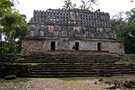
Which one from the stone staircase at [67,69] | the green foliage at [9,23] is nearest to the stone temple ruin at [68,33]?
the green foliage at [9,23]

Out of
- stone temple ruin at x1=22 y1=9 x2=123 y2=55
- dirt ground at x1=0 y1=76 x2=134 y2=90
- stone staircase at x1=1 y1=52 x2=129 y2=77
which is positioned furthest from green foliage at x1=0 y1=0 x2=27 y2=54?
dirt ground at x1=0 y1=76 x2=134 y2=90

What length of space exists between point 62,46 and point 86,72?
1062cm

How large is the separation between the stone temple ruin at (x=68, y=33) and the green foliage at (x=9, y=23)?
2159 millimetres

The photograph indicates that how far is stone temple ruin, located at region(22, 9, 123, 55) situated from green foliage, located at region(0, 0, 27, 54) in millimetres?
2159

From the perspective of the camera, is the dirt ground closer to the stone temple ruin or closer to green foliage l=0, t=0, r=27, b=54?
green foliage l=0, t=0, r=27, b=54

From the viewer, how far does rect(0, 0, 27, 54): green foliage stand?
1889 cm

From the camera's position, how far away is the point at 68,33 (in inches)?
1191

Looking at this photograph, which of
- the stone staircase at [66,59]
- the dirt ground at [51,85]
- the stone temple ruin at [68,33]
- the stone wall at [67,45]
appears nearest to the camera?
the dirt ground at [51,85]

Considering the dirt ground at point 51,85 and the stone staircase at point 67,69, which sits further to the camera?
the stone staircase at point 67,69

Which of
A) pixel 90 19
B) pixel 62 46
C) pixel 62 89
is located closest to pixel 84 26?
pixel 90 19

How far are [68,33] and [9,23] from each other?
6.65m

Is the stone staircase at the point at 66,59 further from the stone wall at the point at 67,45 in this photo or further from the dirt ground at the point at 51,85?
the dirt ground at the point at 51,85

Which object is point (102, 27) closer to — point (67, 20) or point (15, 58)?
point (67, 20)

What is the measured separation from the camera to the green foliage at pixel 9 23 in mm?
18888
